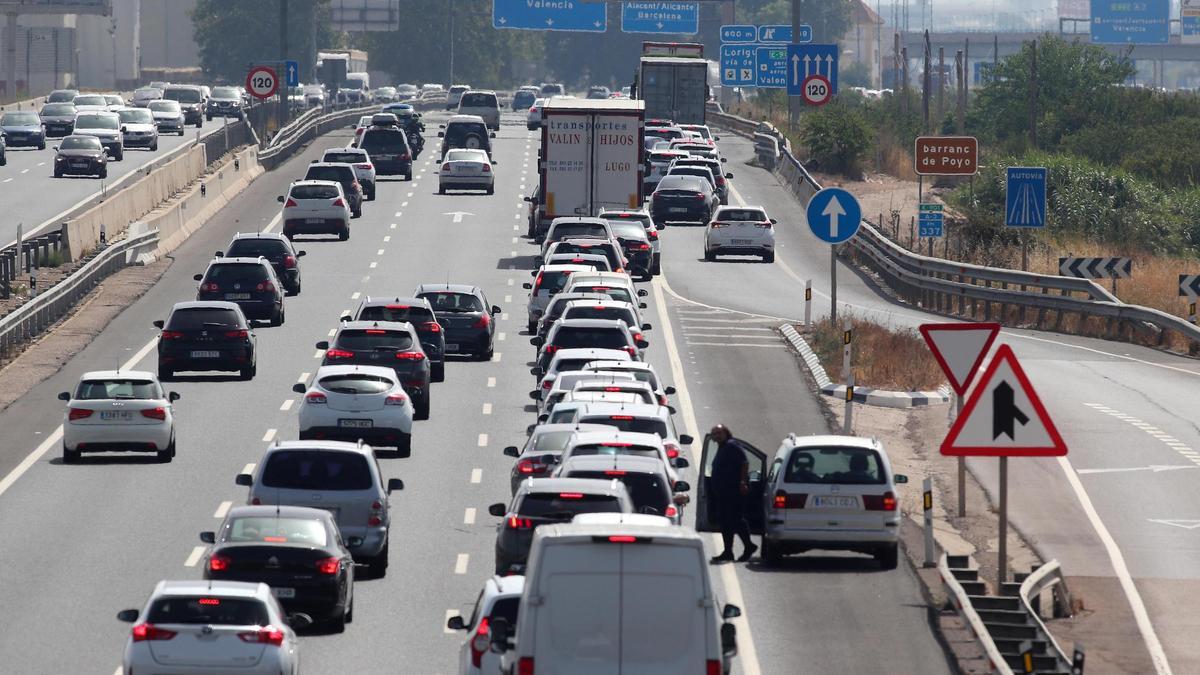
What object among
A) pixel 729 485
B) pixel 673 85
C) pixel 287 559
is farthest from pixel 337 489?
pixel 673 85

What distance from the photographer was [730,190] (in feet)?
252

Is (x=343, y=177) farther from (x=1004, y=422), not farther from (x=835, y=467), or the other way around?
(x=1004, y=422)

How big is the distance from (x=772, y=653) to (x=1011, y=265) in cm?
3866

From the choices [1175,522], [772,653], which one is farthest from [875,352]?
[772,653]

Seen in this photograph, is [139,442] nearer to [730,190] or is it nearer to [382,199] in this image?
[382,199]

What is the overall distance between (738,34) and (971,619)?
95650mm

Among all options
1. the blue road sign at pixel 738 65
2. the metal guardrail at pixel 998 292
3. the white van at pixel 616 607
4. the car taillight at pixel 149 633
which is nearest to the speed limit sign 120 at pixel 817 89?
the metal guardrail at pixel 998 292

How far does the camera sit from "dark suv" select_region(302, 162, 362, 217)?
2507 inches

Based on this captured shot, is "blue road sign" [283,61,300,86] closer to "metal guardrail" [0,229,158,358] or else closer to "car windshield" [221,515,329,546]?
"metal guardrail" [0,229,158,358]

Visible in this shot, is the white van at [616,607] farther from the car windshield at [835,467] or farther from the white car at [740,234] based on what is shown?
the white car at [740,234]

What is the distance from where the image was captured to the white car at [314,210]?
193 ft

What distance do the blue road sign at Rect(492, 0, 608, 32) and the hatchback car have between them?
103m

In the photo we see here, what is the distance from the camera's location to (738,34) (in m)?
113

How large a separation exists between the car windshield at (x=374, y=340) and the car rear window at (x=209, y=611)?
56.5 feet
